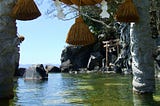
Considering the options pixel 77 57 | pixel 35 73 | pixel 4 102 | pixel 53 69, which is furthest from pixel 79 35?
pixel 53 69

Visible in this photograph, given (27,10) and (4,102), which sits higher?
(27,10)

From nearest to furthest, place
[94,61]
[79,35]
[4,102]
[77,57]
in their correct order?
[79,35], [4,102], [94,61], [77,57]

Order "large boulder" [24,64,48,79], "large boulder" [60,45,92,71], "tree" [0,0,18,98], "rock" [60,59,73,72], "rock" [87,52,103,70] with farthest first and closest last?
1. "large boulder" [60,45,92,71]
2. "rock" [60,59,73,72]
3. "rock" [87,52,103,70]
4. "large boulder" [24,64,48,79]
5. "tree" [0,0,18,98]

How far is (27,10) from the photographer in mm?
7246

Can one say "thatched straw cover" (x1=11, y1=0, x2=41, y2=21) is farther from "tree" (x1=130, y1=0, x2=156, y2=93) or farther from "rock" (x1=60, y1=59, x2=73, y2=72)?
"rock" (x1=60, y1=59, x2=73, y2=72)

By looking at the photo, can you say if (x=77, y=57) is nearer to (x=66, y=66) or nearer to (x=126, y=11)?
(x=66, y=66)

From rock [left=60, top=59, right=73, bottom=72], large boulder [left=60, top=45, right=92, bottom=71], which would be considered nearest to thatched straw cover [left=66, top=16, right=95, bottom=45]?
rock [left=60, top=59, right=73, bottom=72]

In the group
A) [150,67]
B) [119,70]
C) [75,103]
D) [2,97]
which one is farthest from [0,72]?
[119,70]

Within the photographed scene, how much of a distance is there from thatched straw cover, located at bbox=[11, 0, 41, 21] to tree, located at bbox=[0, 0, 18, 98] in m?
4.08

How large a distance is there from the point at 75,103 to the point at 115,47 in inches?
1302

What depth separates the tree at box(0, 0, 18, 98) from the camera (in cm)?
1151

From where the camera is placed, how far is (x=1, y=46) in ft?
38.1

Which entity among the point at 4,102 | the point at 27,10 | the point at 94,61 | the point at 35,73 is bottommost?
the point at 4,102

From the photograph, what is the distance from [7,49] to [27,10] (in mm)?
4578
